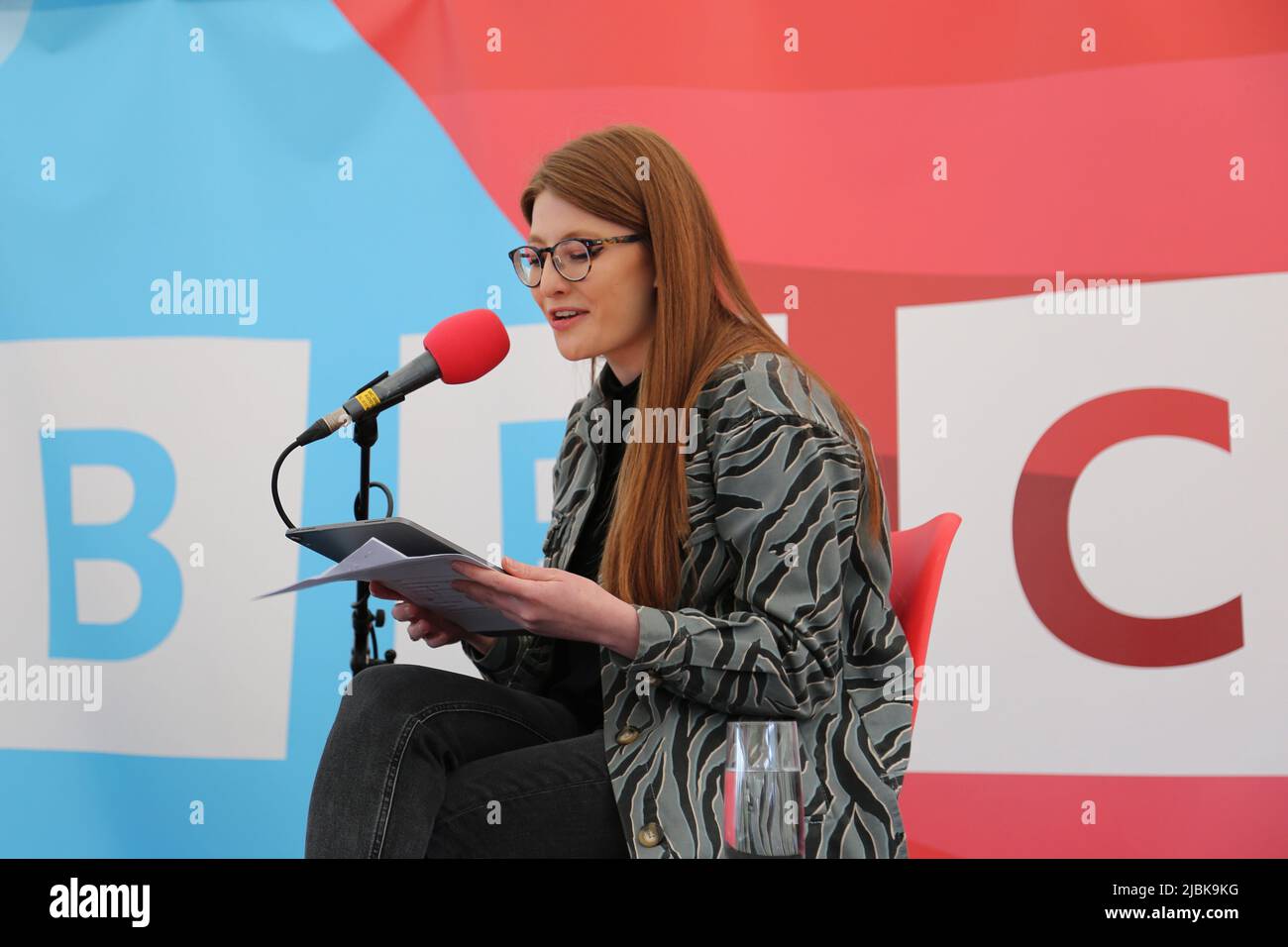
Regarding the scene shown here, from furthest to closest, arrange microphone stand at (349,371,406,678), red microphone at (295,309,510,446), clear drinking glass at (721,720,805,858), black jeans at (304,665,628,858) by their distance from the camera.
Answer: microphone stand at (349,371,406,678)
red microphone at (295,309,510,446)
black jeans at (304,665,628,858)
clear drinking glass at (721,720,805,858)

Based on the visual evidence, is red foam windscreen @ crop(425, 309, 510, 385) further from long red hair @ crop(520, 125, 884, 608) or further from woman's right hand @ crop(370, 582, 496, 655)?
woman's right hand @ crop(370, 582, 496, 655)

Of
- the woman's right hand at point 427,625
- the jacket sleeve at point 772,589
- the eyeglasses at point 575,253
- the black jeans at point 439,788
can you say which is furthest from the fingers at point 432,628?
the eyeglasses at point 575,253

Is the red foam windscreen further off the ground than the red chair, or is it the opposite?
the red foam windscreen

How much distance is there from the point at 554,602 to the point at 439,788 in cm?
25

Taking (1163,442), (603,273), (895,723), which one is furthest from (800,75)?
(895,723)

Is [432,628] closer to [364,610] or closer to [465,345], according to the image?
[465,345]

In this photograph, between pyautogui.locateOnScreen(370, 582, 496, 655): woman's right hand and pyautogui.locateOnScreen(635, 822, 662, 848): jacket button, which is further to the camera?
pyautogui.locateOnScreen(370, 582, 496, 655): woman's right hand

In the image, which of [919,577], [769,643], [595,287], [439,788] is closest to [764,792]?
[769,643]

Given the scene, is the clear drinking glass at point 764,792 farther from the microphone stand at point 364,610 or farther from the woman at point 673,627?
the microphone stand at point 364,610

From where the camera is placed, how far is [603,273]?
1.52 metres

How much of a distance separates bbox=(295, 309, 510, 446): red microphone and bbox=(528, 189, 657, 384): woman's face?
0.13m

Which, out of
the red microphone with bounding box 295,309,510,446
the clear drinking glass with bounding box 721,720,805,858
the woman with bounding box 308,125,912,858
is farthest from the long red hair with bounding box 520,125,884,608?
the clear drinking glass with bounding box 721,720,805,858

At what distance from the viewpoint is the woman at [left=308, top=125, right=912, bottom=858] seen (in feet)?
4.07

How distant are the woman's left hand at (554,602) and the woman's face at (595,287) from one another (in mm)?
409
